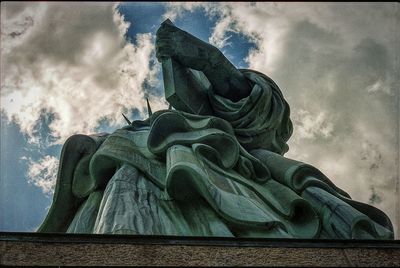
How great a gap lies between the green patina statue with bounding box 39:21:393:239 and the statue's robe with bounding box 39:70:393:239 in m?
0.02

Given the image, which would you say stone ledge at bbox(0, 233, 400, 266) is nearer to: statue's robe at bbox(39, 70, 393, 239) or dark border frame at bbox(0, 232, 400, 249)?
dark border frame at bbox(0, 232, 400, 249)

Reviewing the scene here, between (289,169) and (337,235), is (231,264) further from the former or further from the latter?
(289,169)

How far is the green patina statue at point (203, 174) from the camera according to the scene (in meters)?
7.89

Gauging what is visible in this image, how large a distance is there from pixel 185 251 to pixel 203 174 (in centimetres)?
266

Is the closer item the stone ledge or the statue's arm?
the stone ledge

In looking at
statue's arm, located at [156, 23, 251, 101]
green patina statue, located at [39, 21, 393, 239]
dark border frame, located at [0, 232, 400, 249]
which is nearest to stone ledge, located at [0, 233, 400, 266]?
dark border frame, located at [0, 232, 400, 249]

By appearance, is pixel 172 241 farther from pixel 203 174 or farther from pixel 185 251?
pixel 203 174

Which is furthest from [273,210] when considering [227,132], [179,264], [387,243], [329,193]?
[179,264]

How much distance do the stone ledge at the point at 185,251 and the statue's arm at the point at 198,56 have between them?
280 inches

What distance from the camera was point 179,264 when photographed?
5.42 m

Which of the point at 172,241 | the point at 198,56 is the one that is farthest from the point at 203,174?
the point at 198,56

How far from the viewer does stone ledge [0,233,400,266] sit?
5.46 meters

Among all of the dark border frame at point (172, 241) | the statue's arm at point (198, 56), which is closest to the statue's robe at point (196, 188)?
the dark border frame at point (172, 241)

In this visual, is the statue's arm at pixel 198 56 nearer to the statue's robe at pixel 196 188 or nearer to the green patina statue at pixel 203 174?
the green patina statue at pixel 203 174
